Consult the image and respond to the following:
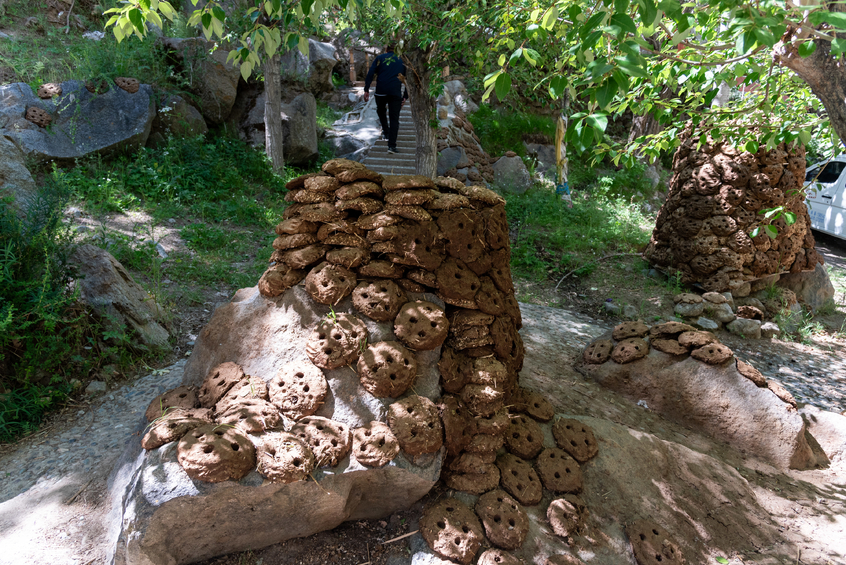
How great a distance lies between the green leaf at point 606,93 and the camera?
1.57 m

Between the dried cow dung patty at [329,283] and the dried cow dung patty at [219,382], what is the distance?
2.05 ft

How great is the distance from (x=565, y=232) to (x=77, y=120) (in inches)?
312

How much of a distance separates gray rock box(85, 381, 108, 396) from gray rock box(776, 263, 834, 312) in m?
8.35

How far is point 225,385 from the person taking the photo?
2760 millimetres

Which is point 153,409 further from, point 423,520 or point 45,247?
point 45,247

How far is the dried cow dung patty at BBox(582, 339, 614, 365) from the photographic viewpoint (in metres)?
4.46

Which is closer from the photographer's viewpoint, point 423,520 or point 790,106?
point 423,520

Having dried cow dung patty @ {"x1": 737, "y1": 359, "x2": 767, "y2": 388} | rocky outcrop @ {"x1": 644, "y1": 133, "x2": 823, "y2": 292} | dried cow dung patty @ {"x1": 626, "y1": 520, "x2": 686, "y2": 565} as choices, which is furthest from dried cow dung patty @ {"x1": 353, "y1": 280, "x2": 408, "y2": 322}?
rocky outcrop @ {"x1": 644, "y1": 133, "x2": 823, "y2": 292}

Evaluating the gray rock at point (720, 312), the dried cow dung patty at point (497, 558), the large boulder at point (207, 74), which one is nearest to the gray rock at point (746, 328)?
the gray rock at point (720, 312)

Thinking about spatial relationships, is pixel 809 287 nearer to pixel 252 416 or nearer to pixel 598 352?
pixel 598 352

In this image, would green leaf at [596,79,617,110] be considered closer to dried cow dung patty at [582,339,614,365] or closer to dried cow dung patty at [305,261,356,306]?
dried cow dung patty at [305,261,356,306]

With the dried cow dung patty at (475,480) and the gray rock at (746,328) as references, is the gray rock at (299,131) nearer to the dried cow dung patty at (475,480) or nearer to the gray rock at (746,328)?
the gray rock at (746,328)

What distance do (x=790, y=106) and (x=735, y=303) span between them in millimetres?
2940

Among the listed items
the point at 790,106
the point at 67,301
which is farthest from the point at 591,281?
the point at 67,301
